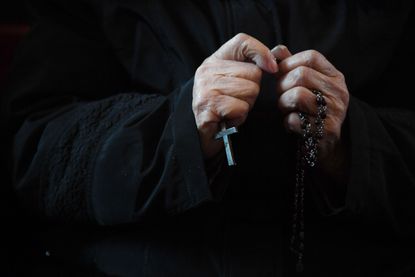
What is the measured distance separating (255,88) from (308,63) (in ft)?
0.29

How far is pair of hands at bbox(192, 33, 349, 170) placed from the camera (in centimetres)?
68

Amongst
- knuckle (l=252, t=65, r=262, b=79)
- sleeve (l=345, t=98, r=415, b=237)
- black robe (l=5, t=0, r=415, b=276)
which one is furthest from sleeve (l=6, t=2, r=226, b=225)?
sleeve (l=345, t=98, r=415, b=237)

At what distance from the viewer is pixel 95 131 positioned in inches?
31.6

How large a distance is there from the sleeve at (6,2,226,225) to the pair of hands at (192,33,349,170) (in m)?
0.03

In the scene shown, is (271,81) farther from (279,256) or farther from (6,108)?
(6,108)

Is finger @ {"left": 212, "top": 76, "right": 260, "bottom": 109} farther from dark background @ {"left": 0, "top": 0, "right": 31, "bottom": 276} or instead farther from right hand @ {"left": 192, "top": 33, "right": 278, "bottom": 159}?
dark background @ {"left": 0, "top": 0, "right": 31, "bottom": 276}

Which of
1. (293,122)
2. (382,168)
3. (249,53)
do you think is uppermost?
(249,53)

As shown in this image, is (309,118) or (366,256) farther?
(366,256)

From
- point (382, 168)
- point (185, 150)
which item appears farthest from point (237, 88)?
point (382, 168)

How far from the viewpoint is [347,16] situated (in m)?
0.85

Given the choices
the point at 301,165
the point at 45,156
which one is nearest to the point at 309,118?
the point at 301,165

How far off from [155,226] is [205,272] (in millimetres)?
109

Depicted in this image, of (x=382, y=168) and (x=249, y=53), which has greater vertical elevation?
(x=249, y=53)

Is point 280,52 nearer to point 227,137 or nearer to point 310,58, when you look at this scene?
point 310,58
